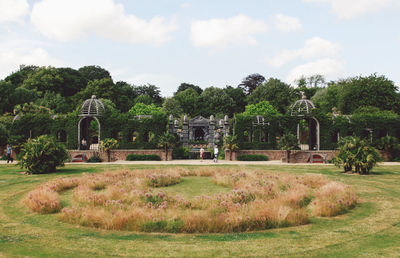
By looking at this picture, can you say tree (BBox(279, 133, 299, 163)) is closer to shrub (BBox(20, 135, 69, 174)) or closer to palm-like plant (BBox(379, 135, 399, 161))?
palm-like plant (BBox(379, 135, 399, 161))

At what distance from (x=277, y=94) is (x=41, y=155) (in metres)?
62.8

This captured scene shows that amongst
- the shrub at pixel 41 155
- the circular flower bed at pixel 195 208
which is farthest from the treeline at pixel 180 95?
the circular flower bed at pixel 195 208

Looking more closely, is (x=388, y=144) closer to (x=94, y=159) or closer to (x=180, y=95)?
(x=94, y=159)

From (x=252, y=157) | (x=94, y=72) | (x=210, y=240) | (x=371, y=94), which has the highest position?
(x=94, y=72)

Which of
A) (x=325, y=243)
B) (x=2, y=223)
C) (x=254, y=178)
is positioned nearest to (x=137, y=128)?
(x=254, y=178)

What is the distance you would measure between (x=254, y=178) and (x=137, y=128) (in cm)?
2283

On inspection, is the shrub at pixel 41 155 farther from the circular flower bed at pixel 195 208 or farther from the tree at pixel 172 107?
the tree at pixel 172 107

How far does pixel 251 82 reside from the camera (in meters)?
99.6

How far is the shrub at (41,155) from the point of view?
2072 centimetres

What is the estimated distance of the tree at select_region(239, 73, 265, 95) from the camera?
326 ft

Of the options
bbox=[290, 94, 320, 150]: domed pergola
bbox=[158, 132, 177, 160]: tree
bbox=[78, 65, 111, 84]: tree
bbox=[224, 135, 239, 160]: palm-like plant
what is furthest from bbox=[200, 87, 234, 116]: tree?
bbox=[158, 132, 177, 160]: tree

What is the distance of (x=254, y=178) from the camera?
15.7 metres

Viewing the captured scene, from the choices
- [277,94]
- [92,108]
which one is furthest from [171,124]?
[277,94]

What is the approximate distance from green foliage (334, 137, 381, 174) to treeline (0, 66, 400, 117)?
31120 mm
